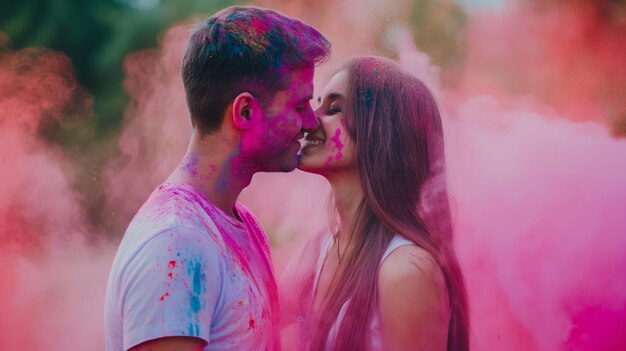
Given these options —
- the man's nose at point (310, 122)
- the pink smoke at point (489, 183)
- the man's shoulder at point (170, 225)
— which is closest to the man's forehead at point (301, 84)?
the man's nose at point (310, 122)

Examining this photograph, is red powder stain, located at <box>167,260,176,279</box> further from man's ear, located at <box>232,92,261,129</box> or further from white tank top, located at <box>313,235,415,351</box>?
white tank top, located at <box>313,235,415,351</box>

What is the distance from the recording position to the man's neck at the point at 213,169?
2086mm

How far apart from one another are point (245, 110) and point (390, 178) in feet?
2.12

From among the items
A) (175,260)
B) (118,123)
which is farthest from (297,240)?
(175,260)

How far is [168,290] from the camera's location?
1.72 meters

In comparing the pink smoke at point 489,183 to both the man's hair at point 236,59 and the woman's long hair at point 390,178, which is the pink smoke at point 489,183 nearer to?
the woman's long hair at point 390,178

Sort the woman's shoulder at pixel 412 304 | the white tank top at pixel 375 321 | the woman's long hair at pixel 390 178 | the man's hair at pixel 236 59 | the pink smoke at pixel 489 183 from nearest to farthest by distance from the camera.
A: the man's hair at pixel 236 59, the woman's shoulder at pixel 412 304, the white tank top at pixel 375 321, the woman's long hair at pixel 390 178, the pink smoke at pixel 489 183

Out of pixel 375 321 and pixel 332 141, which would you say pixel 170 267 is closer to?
pixel 375 321

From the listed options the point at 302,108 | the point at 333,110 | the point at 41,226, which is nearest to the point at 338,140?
the point at 333,110

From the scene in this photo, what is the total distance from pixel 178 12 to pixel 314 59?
197cm

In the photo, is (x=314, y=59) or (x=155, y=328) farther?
(x=314, y=59)

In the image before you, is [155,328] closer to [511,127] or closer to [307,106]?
[307,106]

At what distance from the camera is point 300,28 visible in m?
2.18

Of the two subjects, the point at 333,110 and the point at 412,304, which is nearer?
the point at 412,304
